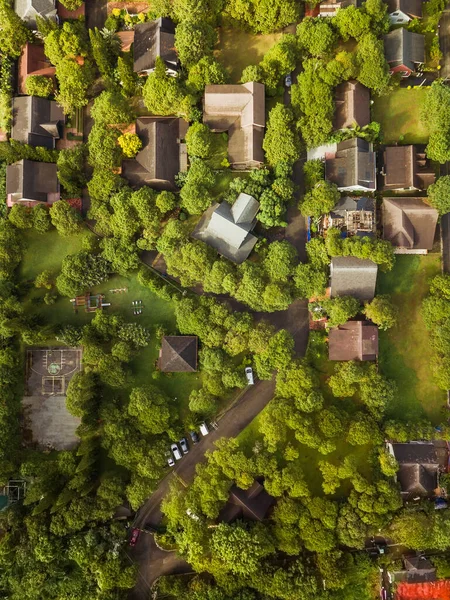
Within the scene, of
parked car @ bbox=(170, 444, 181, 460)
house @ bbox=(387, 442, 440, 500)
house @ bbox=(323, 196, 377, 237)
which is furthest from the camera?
parked car @ bbox=(170, 444, 181, 460)

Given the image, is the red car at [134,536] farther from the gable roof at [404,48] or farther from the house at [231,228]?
the gable roof at [404,48]

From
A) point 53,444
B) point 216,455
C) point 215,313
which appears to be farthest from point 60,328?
point 216,455

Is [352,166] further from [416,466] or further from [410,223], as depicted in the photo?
[416,466]

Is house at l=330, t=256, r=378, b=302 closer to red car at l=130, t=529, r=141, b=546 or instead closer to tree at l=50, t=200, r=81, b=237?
tree at l=50, t=200, r=81, b=237

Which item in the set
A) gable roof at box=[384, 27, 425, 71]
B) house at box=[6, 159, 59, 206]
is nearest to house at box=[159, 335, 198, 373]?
house at box=[6, 159, 59, 206]

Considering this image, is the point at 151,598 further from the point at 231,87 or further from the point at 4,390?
the point at 231,87

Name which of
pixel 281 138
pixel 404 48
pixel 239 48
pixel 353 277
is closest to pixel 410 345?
pixel 353 277

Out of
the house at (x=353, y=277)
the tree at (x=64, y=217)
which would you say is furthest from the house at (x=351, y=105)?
the tree at (x=64, y=217)
